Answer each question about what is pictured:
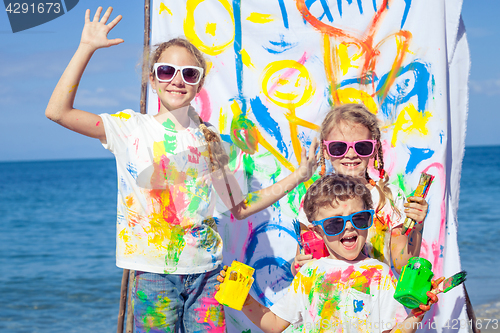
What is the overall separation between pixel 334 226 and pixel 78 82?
1.17 meters

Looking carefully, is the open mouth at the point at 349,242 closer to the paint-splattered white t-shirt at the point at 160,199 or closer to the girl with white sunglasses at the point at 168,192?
the girl with white sunglasses at the point at 168,192

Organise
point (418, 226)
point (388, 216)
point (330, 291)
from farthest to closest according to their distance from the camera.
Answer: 1. point (388, 216)
2. point (418, 226)
3. point (330, 291)

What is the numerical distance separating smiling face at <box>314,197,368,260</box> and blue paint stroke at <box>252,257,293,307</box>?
1.36 m

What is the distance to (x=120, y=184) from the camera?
6.63ft

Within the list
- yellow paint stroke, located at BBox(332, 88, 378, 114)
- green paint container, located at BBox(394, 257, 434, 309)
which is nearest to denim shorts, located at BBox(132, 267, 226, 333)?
green paint container, located at BBox(394, 257, 434, 309)

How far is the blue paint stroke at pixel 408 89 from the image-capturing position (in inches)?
114

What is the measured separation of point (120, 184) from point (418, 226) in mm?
1359

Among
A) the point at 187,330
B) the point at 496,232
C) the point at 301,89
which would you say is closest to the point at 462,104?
the point at 301,89

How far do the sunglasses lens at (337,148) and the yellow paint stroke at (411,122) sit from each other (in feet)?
3.51

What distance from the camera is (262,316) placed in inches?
64.3

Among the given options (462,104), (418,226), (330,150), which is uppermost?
(462,104)

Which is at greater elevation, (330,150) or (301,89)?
(301,89)

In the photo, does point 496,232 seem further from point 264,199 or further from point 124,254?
point 124,254

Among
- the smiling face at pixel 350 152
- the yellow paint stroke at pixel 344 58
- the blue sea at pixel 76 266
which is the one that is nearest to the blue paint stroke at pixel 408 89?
the yellow paint stroke at pixel 344 58
